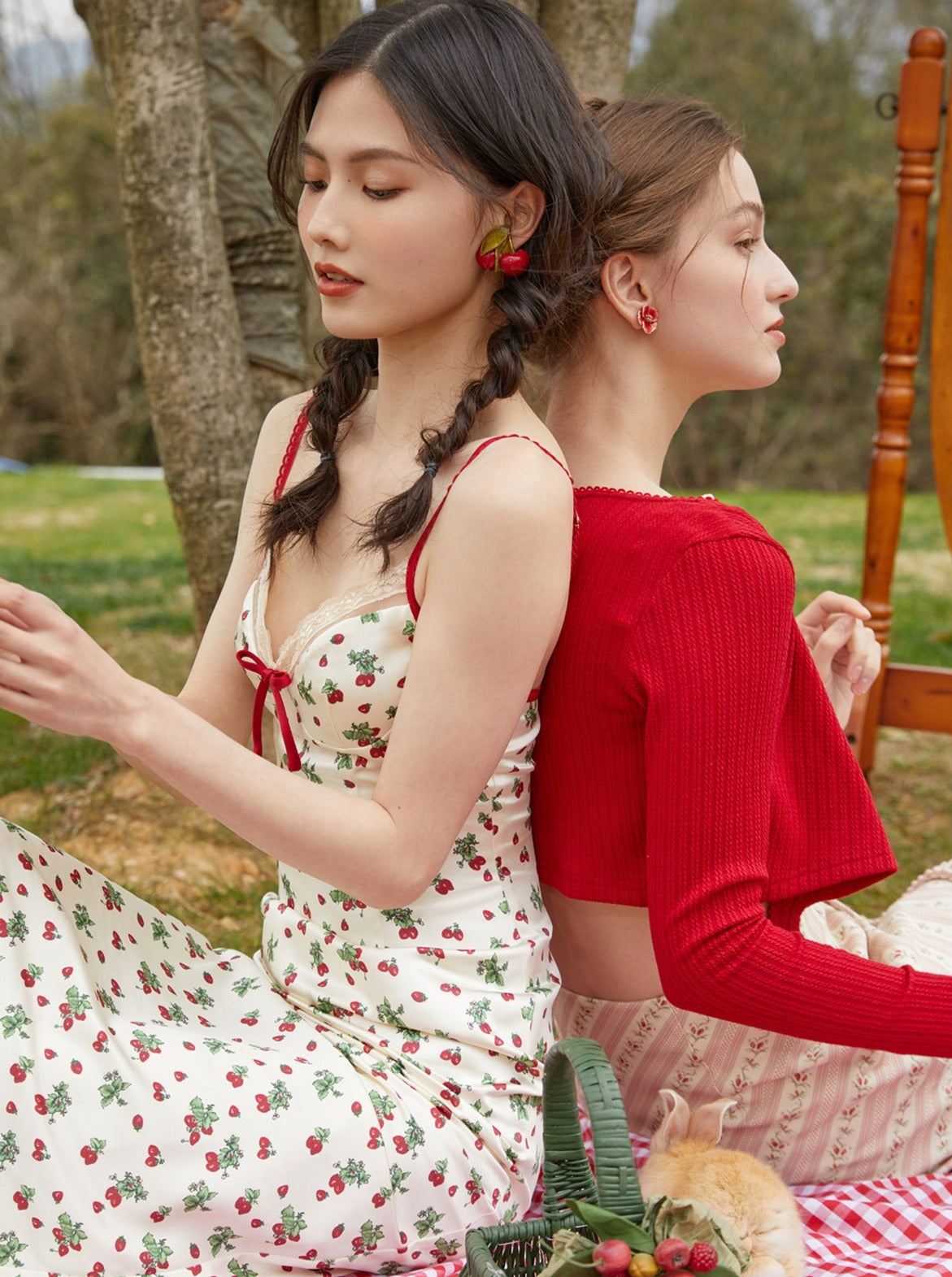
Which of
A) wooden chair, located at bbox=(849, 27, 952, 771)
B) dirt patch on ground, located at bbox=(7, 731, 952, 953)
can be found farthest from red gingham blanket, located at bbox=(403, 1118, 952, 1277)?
wooden chair, located at bbox=(849, 27, 952, 771)

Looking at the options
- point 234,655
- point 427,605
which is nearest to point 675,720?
point 427,605

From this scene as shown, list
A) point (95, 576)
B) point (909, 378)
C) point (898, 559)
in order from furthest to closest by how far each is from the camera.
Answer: point (898, 559)
point (95, 576)
point (909, 378)

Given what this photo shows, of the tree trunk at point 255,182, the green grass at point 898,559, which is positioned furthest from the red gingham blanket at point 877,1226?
the green grass at point 898,559

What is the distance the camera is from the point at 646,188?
163cm

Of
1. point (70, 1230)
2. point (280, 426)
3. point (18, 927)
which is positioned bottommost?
point (70, 1230)

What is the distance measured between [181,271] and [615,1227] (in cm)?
232

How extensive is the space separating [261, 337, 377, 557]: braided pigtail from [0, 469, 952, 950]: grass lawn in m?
1.38

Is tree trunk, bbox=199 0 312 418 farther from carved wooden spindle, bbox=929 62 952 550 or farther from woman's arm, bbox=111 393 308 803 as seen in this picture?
carved wooden spindle, bbox=929 62 952 550

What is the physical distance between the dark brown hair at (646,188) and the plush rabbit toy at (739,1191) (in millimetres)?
971

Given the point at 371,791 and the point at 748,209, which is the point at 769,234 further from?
the point at 371,791

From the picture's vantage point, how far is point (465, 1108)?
1.51 m

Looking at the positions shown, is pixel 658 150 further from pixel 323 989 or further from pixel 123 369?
pixel 123 369

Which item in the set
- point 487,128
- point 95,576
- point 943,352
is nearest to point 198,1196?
point 487,128

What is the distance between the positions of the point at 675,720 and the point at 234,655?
0.63m
